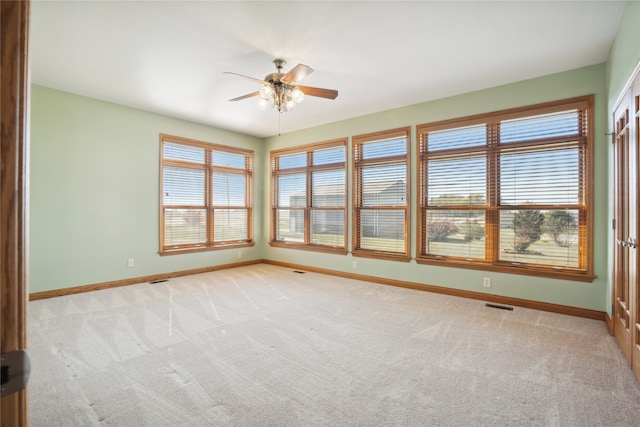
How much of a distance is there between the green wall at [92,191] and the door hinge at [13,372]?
15.8 feet

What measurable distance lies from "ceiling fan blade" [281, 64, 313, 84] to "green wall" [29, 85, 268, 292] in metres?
3.23

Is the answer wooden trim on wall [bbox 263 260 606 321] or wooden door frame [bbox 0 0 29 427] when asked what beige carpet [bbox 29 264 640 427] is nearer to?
wooden trim on wall [bbox 263 260 606 321]

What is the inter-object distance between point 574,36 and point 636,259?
7.08ft

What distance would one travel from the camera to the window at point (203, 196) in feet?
18.0

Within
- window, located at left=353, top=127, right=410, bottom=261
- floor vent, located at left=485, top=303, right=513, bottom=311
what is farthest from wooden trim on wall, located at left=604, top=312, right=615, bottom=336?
window, located at left=353, top=127, right=410, bottom=261

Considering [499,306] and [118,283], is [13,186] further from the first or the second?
[118,283]

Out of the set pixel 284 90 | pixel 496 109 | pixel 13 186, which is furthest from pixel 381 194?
pixel 13 186

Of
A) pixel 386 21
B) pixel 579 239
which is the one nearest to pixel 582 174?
pixel 579 239

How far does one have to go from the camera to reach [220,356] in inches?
102

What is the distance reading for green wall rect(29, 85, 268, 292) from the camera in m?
4.16

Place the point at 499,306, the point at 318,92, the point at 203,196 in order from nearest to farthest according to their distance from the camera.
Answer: the point at 318,92, the point at 499,306, the point at 203,196

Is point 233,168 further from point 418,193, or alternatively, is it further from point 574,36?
point 574,36

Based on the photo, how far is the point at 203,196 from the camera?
Result: 5.98 meters

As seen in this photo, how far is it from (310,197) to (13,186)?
5754 mm
